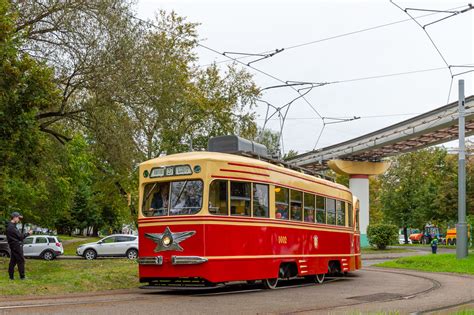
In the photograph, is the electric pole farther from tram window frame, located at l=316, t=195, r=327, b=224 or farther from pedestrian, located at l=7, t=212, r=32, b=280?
pedestrian, located at l=7, t=212, r=32, b=280

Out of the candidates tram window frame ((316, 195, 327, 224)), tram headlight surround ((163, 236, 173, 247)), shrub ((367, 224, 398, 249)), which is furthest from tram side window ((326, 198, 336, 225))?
shrub ((367, 224, 398, 249))

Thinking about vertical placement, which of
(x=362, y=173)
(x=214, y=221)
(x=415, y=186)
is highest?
(x=362, y=173)

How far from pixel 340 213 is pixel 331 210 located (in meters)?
0.95

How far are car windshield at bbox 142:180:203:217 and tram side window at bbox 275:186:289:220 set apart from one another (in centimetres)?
254

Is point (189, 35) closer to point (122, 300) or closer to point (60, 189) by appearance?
point (60, 189)

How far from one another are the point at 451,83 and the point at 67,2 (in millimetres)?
19107

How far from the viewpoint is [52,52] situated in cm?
2267

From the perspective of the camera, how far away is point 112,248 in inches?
1521

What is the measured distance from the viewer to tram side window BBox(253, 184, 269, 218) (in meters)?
15.1

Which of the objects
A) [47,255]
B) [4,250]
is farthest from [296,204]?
[4,250]

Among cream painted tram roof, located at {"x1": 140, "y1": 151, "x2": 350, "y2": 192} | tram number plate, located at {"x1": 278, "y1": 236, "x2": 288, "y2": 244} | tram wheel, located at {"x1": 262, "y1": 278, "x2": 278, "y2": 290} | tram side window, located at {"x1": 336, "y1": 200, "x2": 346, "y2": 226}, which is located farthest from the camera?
tram side window, located at {"x1": 336, "y1": 200, "x2": 346, "y2": 226}

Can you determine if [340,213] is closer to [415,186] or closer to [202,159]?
[202,159]

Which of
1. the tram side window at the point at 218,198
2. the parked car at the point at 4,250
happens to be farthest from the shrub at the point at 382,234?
the tram side window at the point at 218,198

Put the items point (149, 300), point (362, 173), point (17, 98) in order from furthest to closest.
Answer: point (362, 173)
point (17, 98)
point (149, 300)
